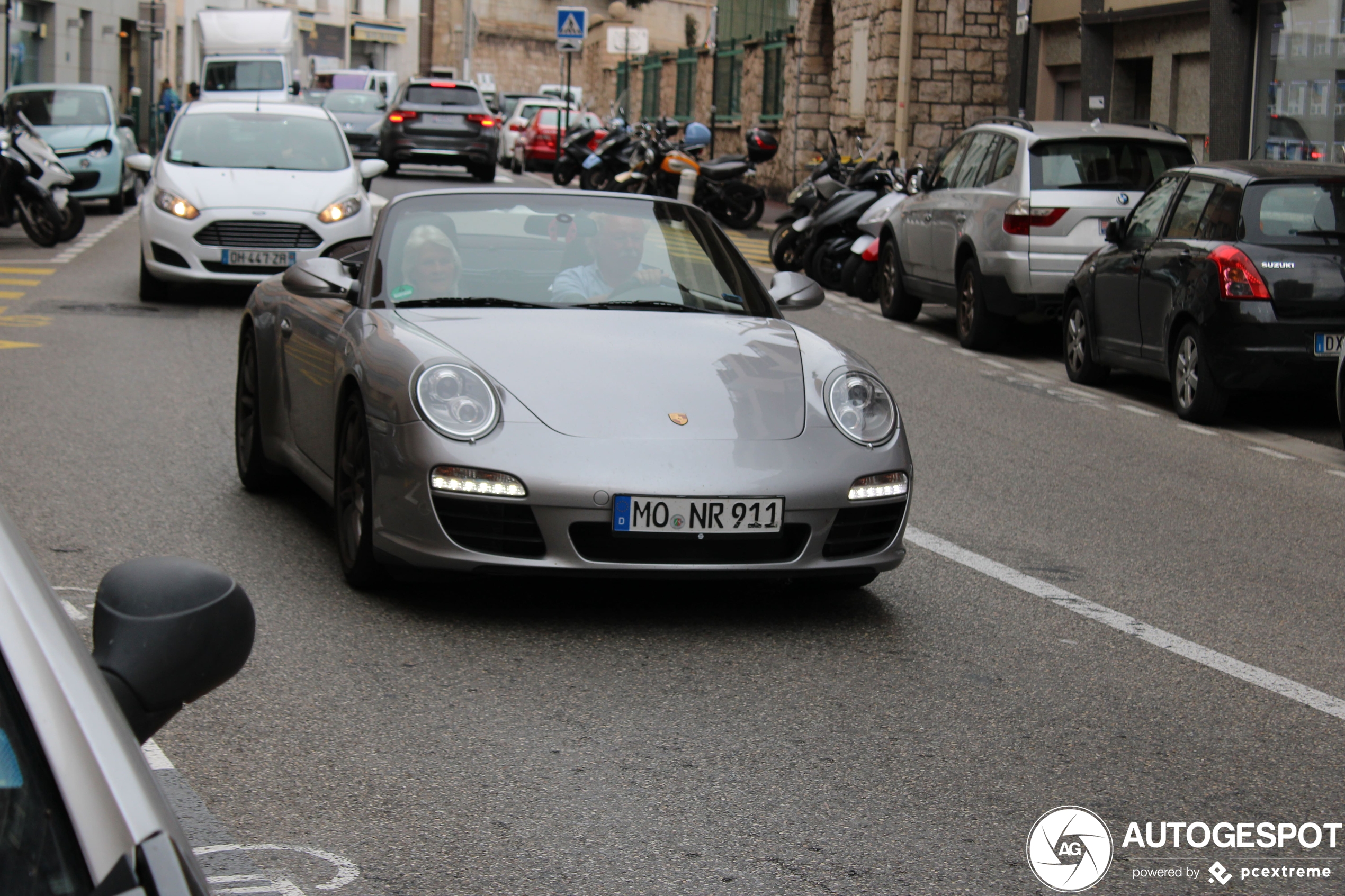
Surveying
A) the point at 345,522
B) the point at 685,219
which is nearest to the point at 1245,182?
the point at 685,219

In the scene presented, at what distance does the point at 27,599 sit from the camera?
1.73m

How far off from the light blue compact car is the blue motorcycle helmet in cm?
834

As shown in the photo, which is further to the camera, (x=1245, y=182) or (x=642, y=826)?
(x=1245, y=182)

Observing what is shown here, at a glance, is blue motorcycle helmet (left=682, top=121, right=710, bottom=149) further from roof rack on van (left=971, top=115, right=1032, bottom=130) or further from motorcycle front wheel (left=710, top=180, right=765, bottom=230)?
roof rack on van (left=971, top=115, right=1032, bottom=130)

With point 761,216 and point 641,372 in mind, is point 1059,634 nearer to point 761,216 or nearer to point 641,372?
point 641,372

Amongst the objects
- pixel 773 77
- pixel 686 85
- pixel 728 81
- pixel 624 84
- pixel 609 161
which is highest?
pixel 624 84

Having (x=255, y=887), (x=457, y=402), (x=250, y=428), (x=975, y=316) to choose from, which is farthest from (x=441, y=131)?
(x=255, y=887)

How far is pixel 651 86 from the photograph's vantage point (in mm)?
54938

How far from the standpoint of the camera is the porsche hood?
5598mm

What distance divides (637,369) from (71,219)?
16528 millimetres

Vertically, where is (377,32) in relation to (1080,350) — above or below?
above

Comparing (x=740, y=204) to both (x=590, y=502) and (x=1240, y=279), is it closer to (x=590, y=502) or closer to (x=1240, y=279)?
(x=1240, y=279)

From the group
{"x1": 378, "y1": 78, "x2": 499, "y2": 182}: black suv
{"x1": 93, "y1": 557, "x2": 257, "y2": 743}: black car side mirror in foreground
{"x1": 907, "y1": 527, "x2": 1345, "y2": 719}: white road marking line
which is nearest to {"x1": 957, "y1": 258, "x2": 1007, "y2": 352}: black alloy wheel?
{"x1": 907, "y1": 527, "x2": 1345, "y2": 719}: white road marking line

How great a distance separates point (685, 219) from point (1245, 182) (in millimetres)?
4905
